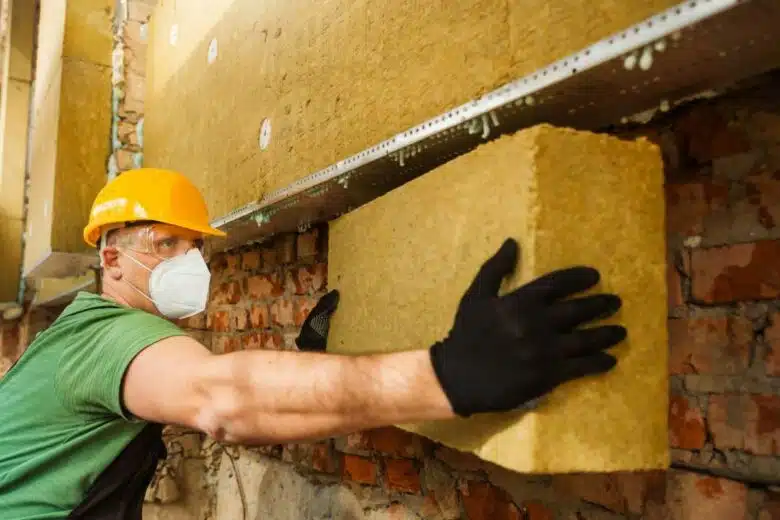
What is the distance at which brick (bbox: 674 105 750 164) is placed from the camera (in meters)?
0.81

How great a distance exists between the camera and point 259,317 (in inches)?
76.5

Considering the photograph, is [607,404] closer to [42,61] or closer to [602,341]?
[602,341]

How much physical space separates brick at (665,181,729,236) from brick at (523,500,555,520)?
1.67 ft

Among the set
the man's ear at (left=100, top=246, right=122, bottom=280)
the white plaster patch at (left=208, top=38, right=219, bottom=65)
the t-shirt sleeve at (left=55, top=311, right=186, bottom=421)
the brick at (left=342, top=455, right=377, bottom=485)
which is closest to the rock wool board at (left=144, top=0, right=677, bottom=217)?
the white plaster patch at (left=208, top=38, right=219, bottom=65)

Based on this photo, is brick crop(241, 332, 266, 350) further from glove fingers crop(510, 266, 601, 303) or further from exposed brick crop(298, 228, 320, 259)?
glove fingers crop(510, 266, 601, 303)

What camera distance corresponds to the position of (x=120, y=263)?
1339mm

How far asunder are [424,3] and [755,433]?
0.80 metres

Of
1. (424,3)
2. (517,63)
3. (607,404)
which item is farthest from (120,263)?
(607,404)

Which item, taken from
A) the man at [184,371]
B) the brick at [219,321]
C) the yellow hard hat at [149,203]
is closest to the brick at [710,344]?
the man at [184,371]

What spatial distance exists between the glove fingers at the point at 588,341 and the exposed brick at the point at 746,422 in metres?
0.23

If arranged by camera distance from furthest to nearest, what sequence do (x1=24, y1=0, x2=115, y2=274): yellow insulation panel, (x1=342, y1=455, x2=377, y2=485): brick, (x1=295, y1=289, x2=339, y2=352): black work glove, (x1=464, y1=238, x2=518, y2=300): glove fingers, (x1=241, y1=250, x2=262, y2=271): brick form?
(x1=24, y1=0, x2=115, y2=274): yellow insulation panel, (x1=241, y1=250, x2=262, y2=271): brick, (x1=342, y1=455, x2=377, y2=485): brick, (x1=295, y1=289, x2=339, y2=352): black work glove, (x1=464, y1=238, x2=518, y2=300): glove fingers

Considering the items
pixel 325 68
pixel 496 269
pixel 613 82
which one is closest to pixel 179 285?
pixel 325 68

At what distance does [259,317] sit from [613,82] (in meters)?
1.47

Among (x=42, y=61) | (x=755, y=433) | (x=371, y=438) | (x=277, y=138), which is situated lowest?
(x=371, y=438)
